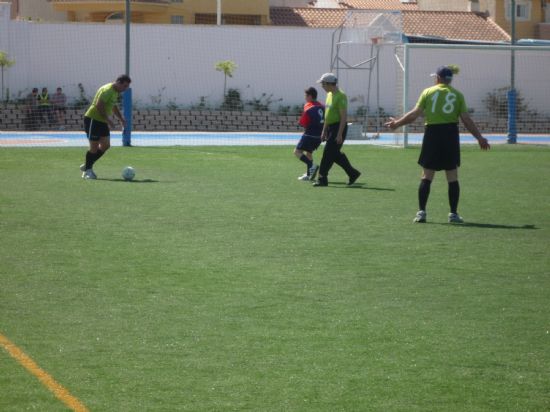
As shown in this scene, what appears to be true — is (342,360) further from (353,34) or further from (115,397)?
(353,34)

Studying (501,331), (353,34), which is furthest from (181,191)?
(353,34)

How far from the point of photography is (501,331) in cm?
729

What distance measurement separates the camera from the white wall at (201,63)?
124 feet

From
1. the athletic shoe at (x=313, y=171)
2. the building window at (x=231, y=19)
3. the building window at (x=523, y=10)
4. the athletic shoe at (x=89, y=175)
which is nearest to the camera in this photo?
the athletic shoe at (x=89, y=175)

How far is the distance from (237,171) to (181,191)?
153 inches

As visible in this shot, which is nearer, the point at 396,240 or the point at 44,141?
the point at 396,240

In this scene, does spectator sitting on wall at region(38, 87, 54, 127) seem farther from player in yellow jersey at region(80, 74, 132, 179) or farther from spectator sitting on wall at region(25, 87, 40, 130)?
player in yellow jersey at region(80, 74, 132, 179)

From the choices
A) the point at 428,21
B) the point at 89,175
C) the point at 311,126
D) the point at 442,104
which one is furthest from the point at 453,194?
the point at 428,21

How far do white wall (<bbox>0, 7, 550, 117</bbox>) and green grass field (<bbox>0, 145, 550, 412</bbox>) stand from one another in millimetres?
22690

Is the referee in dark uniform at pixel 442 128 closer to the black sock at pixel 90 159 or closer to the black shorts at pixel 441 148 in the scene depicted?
the black shorts at pixel 441 148

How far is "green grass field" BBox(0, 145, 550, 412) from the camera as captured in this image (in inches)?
232

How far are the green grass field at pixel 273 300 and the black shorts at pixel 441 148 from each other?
76 cm

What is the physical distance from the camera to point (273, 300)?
26.9 feet

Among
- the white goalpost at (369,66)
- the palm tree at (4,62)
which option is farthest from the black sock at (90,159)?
the palm tree at (4,62)
